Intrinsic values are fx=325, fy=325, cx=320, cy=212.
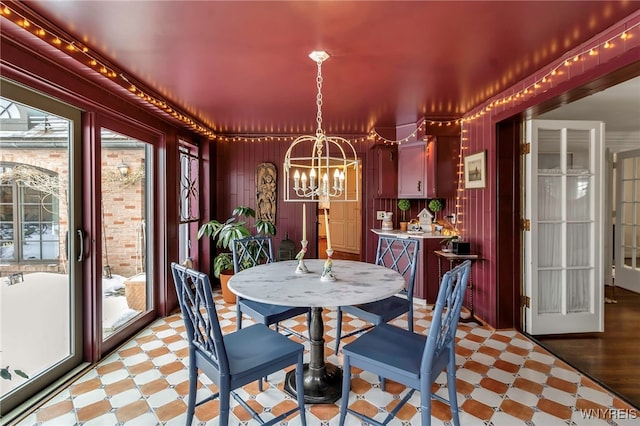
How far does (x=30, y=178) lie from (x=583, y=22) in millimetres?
3535

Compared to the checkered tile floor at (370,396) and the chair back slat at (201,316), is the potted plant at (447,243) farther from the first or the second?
the chair back slat at (201,316)

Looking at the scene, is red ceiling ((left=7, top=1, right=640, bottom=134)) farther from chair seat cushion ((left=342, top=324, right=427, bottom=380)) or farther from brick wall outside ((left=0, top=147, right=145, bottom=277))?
chair seat cushion ((left=342, top=324, right=427, bottom=380))

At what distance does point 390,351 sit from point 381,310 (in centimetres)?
57

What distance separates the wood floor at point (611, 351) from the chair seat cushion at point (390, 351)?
1535 millimetres

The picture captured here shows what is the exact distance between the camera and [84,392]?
7.21 feet

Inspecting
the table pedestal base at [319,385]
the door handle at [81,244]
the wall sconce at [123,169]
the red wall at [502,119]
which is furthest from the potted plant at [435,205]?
the door handle at [81,244]

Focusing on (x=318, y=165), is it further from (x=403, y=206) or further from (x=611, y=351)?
(x=611, y=351)

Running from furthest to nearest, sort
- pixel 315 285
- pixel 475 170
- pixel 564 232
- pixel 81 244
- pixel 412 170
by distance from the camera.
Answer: pixel 412 170 → pixel 475 170 → pixel 564 232 → pixel 81 244 → pixel 315 285

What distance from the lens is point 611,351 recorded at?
2.78 m

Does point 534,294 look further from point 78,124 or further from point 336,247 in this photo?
point 336,247

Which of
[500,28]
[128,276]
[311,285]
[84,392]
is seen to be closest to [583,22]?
[500,28]

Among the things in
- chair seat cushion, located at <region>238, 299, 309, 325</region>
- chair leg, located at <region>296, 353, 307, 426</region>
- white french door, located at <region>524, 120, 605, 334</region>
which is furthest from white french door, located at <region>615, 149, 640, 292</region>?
chair leg, located at <region>296, 353, 307, 426</region>

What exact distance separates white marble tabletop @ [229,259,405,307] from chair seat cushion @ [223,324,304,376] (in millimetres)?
278

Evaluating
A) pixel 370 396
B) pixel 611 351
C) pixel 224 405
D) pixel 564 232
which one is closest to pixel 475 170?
pixel 564 232
